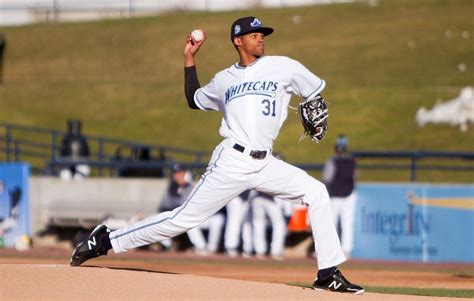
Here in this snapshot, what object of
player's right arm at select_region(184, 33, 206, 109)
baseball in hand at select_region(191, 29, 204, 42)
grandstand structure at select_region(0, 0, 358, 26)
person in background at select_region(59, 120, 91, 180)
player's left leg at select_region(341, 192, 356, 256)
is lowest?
player's left leg at select_region(341, 192, 356, 256)

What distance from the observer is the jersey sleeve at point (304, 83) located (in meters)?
9.16

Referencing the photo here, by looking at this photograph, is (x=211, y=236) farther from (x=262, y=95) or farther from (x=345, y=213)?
(x=262, y=95)

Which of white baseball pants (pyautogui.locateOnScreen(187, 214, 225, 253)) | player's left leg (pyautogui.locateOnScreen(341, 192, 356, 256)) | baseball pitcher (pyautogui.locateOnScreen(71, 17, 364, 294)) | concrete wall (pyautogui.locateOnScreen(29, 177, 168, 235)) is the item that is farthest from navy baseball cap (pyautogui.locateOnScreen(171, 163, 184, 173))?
baseball pitcher (pyautogui.locateOnScreen(71, 17, 364, 294))

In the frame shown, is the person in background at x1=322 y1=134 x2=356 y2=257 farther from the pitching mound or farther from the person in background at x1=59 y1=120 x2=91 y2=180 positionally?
the pitching mound

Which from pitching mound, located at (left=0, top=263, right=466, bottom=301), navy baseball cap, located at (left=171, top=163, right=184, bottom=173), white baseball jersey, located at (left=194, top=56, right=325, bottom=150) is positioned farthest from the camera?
navy baseball cap, located at (left=171, top=163, right=184, bottom=173)

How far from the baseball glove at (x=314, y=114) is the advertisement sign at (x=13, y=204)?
11397 millimetres

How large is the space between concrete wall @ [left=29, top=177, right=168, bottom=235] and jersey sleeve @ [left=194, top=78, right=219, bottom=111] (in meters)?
10.5

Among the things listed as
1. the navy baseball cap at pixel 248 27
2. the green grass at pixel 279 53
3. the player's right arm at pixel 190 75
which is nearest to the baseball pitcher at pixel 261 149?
the navy baseball cap at pixel 248 27

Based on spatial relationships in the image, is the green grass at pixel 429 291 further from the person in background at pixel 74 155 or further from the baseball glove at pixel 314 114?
the person in background at pixel 74 155

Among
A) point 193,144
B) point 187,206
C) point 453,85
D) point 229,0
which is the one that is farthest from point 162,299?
point 229,0

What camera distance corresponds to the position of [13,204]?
802 inches

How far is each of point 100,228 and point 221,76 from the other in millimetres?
1634

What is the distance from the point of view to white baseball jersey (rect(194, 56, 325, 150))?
9094 millimetres

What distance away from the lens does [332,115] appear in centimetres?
3025
